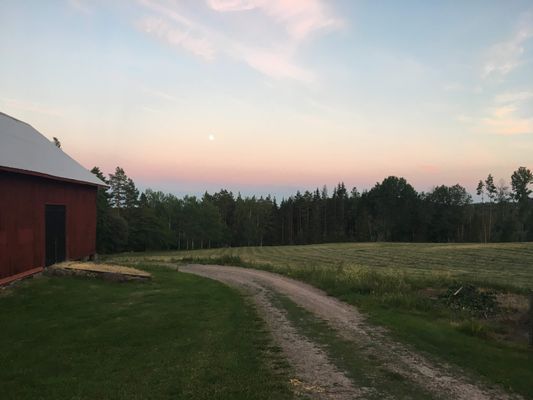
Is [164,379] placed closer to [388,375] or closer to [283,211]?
[388,375]

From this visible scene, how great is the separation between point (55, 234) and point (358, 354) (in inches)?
728

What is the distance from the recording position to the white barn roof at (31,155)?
19125 mm

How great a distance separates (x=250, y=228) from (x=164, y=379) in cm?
11319

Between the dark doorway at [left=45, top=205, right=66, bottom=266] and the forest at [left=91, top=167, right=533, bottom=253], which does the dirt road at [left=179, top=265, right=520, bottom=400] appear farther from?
the forest at [left=91, top=167, right=533, bottom=253]

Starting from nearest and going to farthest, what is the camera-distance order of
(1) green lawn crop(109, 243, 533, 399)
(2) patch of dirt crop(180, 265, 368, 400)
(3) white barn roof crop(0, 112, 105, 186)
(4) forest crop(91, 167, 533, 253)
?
(2) patch of dirt crop(180, 265, 368, 400) < (1) green lawn crop(109, 243, 533, 399) < (3) white barn roof crop(0, 112, 105, 186) < (4) forest crop(91, 167, 533, 253)

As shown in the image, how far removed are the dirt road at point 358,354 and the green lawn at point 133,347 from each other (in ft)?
1.48

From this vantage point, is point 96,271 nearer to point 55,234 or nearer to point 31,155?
point 55,234

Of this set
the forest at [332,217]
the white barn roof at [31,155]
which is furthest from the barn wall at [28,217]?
the forest at [332,217]

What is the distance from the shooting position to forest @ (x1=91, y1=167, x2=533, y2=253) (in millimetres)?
95500

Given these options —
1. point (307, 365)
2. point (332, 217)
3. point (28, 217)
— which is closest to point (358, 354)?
point (307, 365)

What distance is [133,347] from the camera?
9.68 metres

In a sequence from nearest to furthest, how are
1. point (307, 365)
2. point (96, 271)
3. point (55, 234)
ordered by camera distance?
1. point (307, 365)
2. point (96, 271)
3. point (55, 234)

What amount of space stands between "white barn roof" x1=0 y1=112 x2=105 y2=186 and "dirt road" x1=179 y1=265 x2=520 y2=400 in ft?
38.4

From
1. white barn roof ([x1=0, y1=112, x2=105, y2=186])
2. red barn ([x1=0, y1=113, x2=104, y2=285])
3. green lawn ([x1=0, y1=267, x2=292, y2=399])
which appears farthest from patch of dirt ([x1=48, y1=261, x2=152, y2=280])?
white barn roof ([x1=0, y1=112, x2=105, y2=186])
